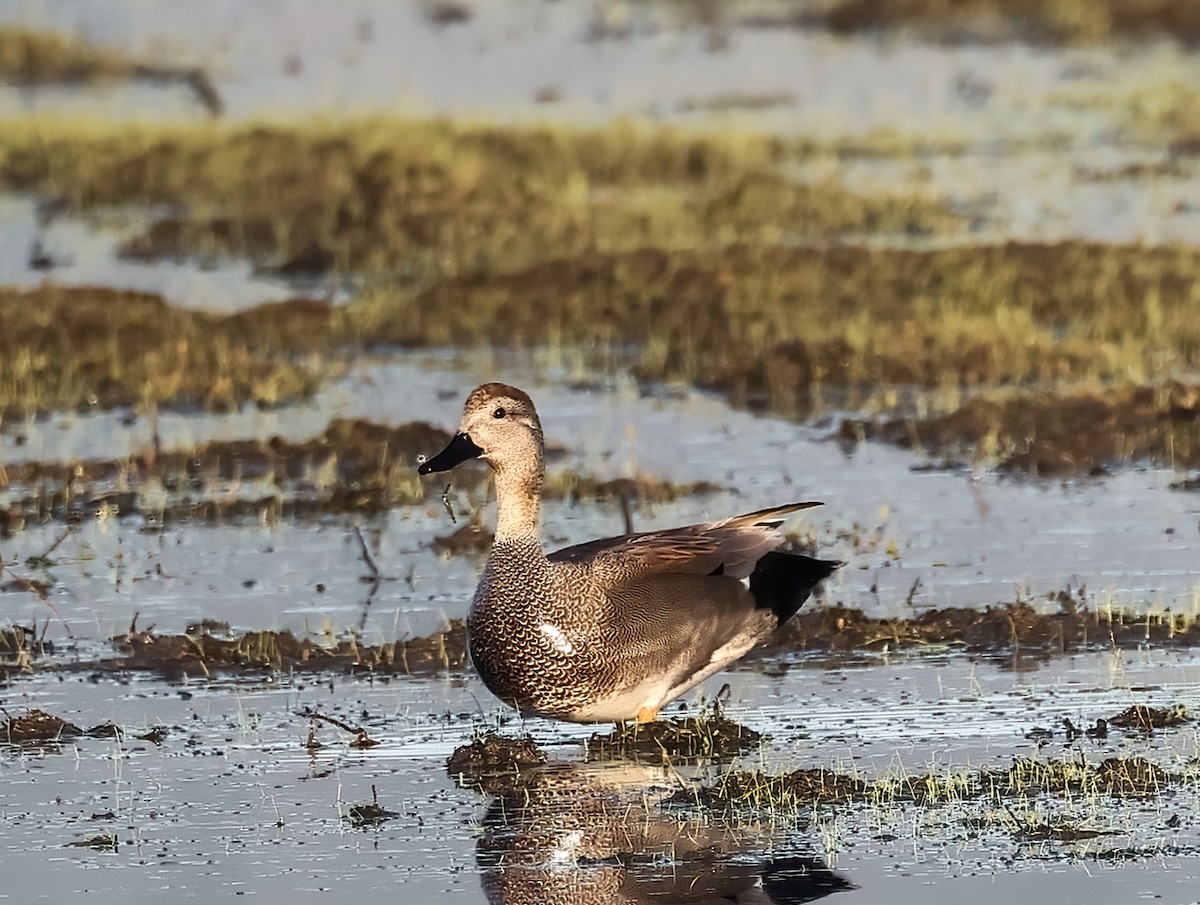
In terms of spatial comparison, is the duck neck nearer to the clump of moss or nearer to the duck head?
the duck head

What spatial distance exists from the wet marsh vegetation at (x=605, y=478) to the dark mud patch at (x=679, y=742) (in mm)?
18

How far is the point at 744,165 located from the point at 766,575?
52.4 ft

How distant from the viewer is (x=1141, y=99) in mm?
28328

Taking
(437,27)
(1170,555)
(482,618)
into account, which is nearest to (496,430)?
(482,618)

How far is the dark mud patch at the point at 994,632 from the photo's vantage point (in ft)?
27.8

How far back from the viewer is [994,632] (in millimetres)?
8586

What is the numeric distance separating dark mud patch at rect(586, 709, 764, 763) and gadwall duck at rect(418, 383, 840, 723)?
0.08m

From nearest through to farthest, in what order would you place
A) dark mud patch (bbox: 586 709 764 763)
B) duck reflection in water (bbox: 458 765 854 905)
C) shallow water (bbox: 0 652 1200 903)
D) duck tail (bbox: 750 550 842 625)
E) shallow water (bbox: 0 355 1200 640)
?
duck reflection in water (bbox: 458 765 854 905) < shallow water (bbox: 0 652 1200 903) < dark mud patch (bbox: 586 709 764 763) < duck tail (bbox: 750 550 842 625) < shallow water (bbox: 0 355 1200 640)

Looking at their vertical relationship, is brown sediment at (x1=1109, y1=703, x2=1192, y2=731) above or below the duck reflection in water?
above

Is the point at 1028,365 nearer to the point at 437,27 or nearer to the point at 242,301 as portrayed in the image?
the point at 242,301

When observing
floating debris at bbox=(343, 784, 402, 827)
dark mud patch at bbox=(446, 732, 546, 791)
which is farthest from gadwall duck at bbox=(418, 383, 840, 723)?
floating debris at bbox=(343, 784, 402, 827)

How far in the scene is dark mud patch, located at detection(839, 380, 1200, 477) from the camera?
1191cm

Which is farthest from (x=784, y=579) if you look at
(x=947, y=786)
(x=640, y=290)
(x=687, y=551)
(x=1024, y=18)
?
(x=1024, y=18)

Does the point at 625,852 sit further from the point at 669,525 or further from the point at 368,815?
the point at 669,525
